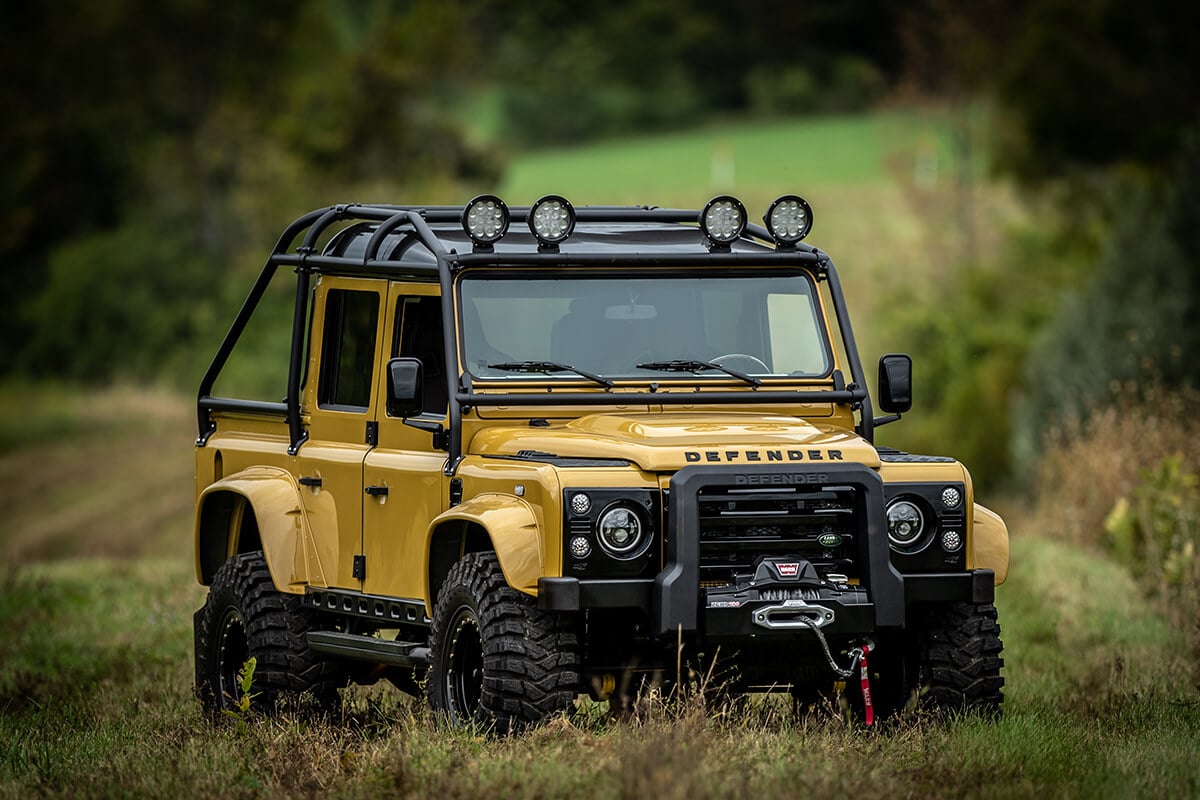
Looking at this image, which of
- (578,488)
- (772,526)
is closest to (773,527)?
(772,526)

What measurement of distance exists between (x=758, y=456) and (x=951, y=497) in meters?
0.86

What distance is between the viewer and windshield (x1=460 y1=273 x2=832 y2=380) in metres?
9.54

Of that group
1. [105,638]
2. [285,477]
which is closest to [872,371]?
[105,638]

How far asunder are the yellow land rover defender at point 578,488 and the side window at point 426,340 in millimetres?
15

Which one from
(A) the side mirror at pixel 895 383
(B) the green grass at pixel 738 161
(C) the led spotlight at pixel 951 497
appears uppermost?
(B) the green grass at pixel 738 161

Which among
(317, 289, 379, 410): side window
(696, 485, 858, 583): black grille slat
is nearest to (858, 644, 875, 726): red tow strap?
(696, 485, 858, 583): black grille slat

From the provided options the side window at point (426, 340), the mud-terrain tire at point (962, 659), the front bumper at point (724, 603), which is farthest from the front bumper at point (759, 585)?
the side window at point (426, 340)

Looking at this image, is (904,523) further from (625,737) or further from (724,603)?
(625,737)

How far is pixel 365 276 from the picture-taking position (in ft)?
33.6

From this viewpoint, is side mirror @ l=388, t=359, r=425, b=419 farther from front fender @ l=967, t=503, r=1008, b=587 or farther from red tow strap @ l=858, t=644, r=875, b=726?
front fender @ l=967, t=503, r=1008, b=587

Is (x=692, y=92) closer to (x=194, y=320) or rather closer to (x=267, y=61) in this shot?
(x=267, y=61)

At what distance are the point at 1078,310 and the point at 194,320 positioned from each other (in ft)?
97.1

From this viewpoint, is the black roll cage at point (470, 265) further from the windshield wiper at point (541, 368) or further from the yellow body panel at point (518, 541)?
the yellow body panel at point (518, 541)

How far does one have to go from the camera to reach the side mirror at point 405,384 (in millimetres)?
9055
